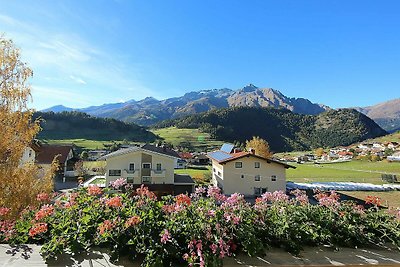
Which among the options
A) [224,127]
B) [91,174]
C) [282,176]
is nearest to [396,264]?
[282,176]

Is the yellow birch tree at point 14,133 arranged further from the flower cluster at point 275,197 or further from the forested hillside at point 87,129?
the forested hillside at point 87,129

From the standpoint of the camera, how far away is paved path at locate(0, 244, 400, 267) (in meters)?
2.57

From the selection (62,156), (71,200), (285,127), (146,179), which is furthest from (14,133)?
(285,127)

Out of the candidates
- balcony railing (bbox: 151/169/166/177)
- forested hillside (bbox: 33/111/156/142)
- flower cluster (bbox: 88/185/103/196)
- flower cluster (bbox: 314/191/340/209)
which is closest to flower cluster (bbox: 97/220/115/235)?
flower cluster (bbox: 88/185/103/196)

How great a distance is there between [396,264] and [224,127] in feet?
521

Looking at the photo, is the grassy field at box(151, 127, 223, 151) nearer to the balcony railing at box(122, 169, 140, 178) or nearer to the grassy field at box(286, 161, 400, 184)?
the grassy field at box(286, 161, 400, 184)

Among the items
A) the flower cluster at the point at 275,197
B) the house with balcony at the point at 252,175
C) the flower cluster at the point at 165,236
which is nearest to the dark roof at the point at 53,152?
the house with balcony at the point at 252,175

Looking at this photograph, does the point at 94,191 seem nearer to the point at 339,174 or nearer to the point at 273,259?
the point at 273,259

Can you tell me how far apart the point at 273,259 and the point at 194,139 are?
131m

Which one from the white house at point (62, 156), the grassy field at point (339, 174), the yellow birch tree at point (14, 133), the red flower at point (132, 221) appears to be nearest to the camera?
the red flower at point (132, 221)

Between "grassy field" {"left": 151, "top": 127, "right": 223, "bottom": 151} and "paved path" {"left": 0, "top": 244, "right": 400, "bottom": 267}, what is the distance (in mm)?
→ 112573

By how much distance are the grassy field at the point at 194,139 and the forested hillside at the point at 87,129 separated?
35.5ft

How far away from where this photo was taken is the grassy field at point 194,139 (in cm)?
12131

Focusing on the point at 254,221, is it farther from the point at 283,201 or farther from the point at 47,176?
the point at 47,176
